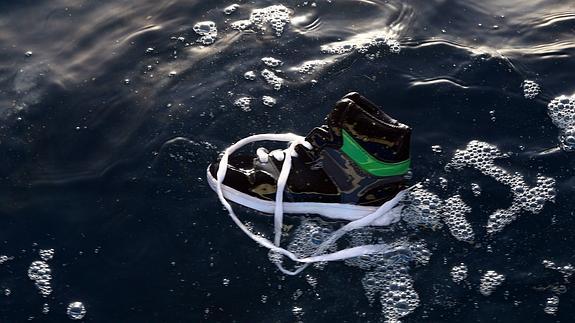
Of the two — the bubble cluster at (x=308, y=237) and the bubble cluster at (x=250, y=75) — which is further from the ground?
the bubble cluster at (x=250, y=75)

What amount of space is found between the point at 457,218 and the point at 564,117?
88 cm

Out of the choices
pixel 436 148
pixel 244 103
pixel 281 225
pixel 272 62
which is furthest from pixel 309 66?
pixel 281 225

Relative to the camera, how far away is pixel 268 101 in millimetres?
3883

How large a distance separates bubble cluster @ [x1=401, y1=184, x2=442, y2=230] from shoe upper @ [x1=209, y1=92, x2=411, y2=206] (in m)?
0.12

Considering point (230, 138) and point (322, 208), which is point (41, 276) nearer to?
point (230, 138)

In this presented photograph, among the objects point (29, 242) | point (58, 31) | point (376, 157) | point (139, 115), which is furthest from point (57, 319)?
point (58, 31)

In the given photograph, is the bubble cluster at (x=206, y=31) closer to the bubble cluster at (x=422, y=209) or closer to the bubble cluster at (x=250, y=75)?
the bubble cluster at (x=250, y=75)

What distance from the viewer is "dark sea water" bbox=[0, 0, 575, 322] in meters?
3.23

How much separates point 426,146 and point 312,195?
69 centimetres

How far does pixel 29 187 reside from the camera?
3650mm

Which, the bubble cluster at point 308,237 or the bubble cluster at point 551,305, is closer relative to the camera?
the bubble cluster at point 551,305

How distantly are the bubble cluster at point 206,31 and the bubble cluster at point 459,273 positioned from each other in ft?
6.28

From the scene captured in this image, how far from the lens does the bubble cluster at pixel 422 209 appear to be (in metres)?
3.41

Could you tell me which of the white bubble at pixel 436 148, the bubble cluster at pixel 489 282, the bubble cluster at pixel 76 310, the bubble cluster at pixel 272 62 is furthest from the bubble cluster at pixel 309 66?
the bubble cluster at pixel 76 310
